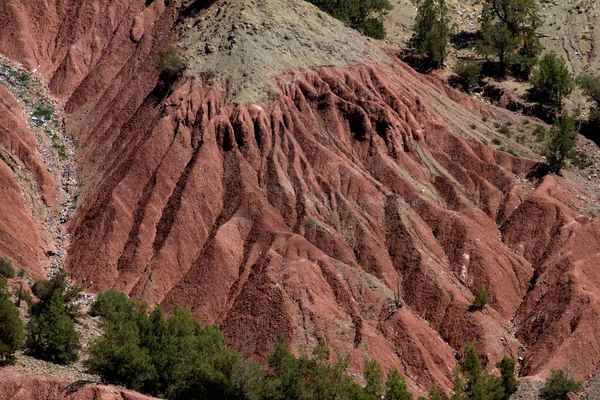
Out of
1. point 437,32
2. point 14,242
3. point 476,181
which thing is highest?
point 437,32

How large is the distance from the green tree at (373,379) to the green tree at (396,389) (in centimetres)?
47

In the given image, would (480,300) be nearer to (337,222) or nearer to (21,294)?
(337,222)

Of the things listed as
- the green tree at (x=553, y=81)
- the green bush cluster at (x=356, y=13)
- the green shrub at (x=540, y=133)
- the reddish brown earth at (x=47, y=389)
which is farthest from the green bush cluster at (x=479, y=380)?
the green bush cluster at (x=356, y=13)

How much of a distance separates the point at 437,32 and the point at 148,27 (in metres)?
24.4

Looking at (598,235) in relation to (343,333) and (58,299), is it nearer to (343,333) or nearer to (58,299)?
(343,333)

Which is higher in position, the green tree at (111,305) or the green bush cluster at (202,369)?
the green bush cluster at (202,369)

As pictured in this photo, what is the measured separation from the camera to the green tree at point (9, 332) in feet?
182

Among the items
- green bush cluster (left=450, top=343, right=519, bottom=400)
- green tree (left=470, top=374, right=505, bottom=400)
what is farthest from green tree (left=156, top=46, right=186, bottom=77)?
green tree (left=470, top=374, right=505, bottom=400)

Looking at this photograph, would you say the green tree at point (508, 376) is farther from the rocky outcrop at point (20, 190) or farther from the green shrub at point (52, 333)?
the rocky outcrop at point (20, 190)

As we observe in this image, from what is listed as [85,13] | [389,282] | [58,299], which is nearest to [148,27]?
[85,13]

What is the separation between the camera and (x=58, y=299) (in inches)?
2490

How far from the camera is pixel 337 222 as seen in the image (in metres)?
80.3

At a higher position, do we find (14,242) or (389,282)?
(389,282)

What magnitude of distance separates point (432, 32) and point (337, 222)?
89.4 ft
